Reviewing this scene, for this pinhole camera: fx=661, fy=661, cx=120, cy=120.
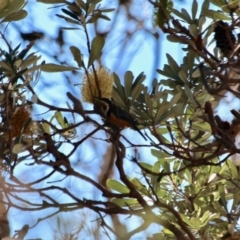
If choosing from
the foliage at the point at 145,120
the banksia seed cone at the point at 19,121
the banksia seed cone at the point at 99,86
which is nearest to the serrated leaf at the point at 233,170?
the foliage at the point at 145,120

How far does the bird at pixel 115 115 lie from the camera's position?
1254 mm

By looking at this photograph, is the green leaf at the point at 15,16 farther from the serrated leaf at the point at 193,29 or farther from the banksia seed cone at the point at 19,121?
the serrated leaf at the point at 193,29

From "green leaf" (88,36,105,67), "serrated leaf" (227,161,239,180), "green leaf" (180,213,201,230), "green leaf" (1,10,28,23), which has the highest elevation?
"green leaf" (1,10,28,23)

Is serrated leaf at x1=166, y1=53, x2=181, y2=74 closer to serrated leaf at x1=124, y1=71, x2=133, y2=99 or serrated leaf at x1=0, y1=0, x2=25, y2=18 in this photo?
serrated leaf at x1=124, y1=71, x2=133, y2=99

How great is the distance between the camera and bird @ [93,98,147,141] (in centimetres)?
125

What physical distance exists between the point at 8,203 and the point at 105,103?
0.85 ft

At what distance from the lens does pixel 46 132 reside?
137 centimetres

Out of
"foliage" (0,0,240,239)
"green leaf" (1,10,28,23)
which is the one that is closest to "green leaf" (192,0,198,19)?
"foliage" (0,0,240,239)

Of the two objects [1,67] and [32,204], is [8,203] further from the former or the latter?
[1,67]

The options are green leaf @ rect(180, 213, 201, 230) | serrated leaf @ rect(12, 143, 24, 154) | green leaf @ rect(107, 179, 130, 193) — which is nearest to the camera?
serrated leaf @ rect(12, 143, 24, 154)

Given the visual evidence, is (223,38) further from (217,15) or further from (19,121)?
(19,121)

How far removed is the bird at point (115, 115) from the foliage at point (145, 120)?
0.5 inches

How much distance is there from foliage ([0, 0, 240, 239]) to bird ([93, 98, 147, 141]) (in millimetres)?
13

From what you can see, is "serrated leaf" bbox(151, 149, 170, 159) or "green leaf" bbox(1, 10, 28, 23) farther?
"serrated leaf" bbox(151, 149, 170, 159)
